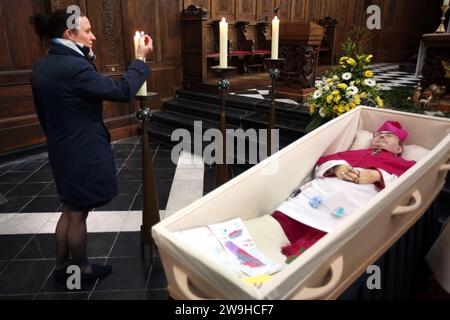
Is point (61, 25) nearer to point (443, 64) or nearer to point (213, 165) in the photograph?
point (213, 165)

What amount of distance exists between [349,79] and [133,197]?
216cm

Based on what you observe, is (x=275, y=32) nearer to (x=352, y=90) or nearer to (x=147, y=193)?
(x=352, y=90)

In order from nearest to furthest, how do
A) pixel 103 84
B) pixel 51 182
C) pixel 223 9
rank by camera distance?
pixel 103 84 → pixel 51 182 → pixel 223 9

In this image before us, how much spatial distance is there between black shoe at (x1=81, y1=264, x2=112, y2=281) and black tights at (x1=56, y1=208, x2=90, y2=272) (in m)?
0.04

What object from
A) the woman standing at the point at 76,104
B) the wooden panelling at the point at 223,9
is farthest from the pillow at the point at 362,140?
the wooden panelling at the point at 223,9

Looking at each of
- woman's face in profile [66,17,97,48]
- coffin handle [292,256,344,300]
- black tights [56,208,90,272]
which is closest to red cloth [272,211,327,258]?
coffin handle [292,256,344,300]

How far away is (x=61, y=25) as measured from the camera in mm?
1629

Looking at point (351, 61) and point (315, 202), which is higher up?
point (351, 61)

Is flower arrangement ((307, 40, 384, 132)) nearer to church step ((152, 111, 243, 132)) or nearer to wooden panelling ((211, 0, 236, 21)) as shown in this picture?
church step ((152, 111, 243, 132))

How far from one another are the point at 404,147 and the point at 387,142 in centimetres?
20

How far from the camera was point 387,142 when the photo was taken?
2.15 metres

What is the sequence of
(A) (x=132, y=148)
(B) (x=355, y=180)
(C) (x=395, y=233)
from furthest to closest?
(A) (x=132, y=148)
(B) (x=355, y=180)
(C) (x=395, y=233)

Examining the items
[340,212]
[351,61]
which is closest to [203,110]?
[351,61]

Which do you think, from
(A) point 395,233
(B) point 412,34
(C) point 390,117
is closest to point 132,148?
(C) point 390,117
